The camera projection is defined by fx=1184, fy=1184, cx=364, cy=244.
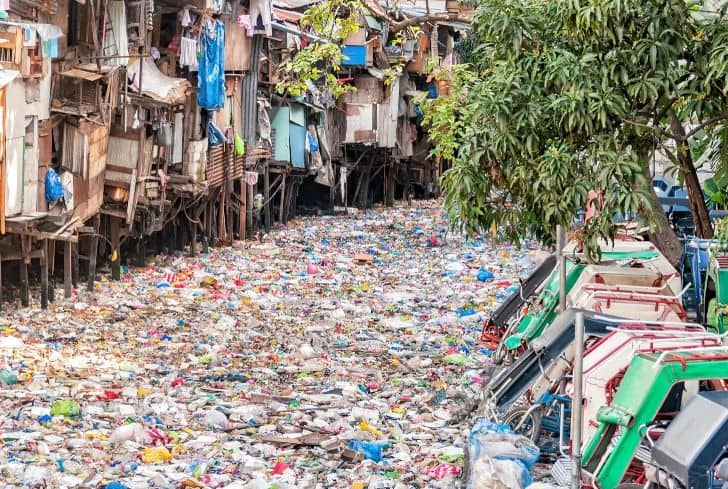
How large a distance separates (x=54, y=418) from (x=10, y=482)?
1.69m

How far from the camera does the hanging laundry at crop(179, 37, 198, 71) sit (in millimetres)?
19891

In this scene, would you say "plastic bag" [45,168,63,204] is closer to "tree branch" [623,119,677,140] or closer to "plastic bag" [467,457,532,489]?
"tree branch" [623,119,677,140]

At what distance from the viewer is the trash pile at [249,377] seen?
8500 millimetres

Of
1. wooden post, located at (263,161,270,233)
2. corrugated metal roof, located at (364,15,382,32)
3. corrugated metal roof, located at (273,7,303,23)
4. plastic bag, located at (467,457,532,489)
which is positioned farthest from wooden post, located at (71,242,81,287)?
corrugated metal roof, located at (364,15,382,32)

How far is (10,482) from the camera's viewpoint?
792 centimetres

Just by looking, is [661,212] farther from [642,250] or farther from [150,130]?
[150,130]

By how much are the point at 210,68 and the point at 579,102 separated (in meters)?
13.7

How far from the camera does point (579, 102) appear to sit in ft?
27.0

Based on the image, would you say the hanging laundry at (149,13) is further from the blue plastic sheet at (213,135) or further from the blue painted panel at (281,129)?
the blue painted panel at (281,129)

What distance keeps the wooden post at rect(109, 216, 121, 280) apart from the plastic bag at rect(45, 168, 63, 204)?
3240mm

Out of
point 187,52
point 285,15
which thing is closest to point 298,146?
point 285,15

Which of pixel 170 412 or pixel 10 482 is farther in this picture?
pixel 170 412

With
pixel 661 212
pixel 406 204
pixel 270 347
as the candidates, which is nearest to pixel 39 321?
pixel 270 347

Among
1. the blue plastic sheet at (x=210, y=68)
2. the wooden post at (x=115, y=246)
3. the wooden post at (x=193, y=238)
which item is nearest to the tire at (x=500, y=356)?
the wooden post at (x=115, y=246)
